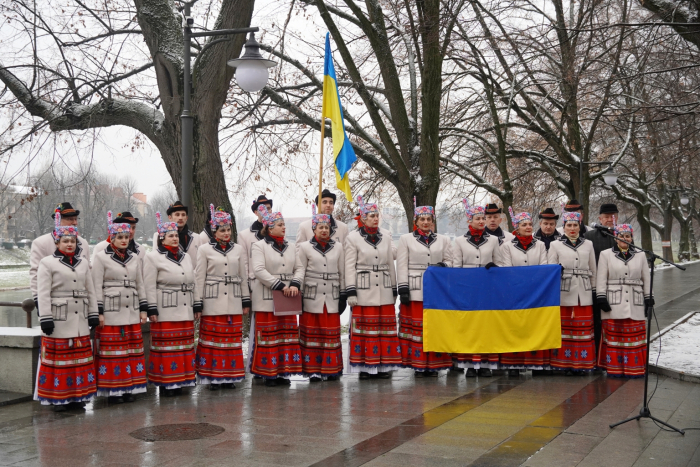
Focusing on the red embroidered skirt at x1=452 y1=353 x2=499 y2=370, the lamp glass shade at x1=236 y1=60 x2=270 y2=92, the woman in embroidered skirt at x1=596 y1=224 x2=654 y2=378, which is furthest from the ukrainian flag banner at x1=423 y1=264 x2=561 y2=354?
the lamp glass shade at x1=236 y1=60 x2=270 y2=92

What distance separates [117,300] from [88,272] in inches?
19.5

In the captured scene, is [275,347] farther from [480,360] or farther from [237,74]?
[237,74]

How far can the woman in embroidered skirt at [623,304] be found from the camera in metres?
10.2

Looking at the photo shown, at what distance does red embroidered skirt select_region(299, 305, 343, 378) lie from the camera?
10258 millimetres

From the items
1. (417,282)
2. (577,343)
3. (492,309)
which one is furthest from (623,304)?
(417,282)

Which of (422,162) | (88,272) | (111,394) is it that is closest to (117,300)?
(88,272)

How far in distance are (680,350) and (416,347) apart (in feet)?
14.4

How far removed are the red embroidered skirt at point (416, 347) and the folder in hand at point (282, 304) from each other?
1.64 m

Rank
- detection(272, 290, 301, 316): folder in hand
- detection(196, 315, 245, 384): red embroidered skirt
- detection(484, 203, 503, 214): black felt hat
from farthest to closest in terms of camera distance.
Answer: detection(484, 203, 503, 214): black felt hat
detection(272, 290, 301, 316): folder in hand
detection(196, 315, 245, 384): red embroidered skirt

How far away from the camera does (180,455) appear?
6469 millimetres

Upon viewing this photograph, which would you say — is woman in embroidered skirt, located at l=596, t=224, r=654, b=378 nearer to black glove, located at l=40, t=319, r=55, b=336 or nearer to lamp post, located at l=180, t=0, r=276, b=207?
lamp post, located at l=180, t=0, r=276, b=207

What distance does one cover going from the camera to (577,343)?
34.7 feet

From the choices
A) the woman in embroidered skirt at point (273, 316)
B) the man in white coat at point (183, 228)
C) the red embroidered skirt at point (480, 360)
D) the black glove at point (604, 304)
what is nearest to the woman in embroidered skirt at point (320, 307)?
the woman in embroidered skirt at point (273, 316)

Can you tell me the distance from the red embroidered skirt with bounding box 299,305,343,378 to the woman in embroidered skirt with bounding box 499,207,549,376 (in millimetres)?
2372
